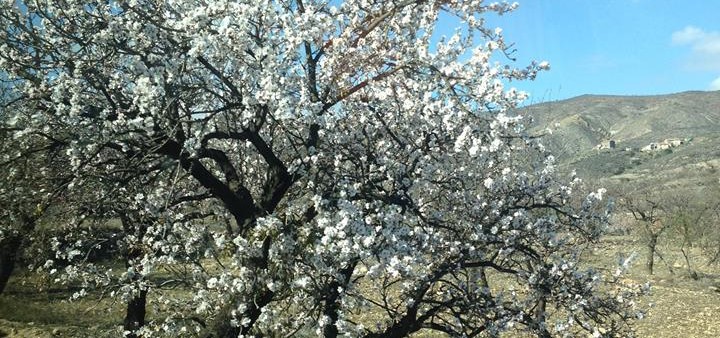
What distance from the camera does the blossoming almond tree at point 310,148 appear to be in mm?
6793

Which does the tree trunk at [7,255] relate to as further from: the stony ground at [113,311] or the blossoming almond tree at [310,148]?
the blossoming almond tree at [310,148]

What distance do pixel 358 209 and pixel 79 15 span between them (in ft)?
13.5

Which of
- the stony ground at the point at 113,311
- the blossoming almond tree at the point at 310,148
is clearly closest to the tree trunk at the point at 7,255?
the stony ground at the point at 113,311

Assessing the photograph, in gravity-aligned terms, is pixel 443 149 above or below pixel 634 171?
below

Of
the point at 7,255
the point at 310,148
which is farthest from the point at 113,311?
the point at 310,148

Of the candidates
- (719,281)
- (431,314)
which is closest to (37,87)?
(431,314)

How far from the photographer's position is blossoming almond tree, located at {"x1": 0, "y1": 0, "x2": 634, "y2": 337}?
6793 millimetres

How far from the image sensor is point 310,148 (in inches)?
300

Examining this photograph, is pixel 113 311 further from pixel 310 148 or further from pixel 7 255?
pixel 310 148

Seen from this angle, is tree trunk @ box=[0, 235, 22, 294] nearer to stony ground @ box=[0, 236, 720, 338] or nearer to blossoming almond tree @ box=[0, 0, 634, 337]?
stony ground @ box=[0, 236, 720, 338]

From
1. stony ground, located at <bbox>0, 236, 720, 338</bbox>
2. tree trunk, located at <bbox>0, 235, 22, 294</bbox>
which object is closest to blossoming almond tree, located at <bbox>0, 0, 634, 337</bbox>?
stony ground, located at <bbox>0, 236, 720, 338</bbox>

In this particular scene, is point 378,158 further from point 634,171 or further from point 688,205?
point 634,171

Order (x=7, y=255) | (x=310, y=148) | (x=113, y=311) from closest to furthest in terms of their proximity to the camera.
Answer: (x=310, y=148) → (x=7, y=255) → (x=113, y=311)

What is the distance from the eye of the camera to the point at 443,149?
8516 mm
